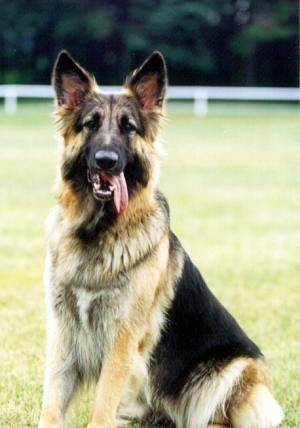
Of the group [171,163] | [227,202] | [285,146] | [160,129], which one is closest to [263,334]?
[160,129]

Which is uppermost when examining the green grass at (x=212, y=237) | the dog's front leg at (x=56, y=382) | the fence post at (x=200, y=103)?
the dog's front leg at (x=56, y=382)

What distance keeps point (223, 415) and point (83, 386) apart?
2.66ft

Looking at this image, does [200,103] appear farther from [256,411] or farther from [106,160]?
[106,160]

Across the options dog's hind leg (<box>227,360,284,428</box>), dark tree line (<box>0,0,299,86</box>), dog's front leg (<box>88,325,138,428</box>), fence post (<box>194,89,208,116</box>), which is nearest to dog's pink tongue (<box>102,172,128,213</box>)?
dog's front leg (<box>88,325,138,428</box>)

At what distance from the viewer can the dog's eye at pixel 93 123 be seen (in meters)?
4.98

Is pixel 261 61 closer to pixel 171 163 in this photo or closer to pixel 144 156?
pixel 171 163

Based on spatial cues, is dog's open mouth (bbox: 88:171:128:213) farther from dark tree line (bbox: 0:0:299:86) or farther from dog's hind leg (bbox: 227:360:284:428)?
dark tree line (bbox: 0:0:299:86)

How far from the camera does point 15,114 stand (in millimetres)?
31797

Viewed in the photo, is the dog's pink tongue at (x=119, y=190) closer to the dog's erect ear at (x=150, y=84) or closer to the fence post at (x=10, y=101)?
the dog's erect ear at (x=150, y=84)

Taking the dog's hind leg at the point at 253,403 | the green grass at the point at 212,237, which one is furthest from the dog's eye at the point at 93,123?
the dog's hind leg at the point at 253,403

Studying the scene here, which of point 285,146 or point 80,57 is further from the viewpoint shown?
point 80,57

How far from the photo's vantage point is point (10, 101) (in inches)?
1300

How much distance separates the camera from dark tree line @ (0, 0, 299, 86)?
38656 millimetres

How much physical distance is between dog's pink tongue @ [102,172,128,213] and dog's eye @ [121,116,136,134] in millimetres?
232
